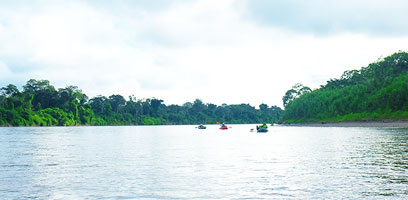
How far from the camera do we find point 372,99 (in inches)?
4968

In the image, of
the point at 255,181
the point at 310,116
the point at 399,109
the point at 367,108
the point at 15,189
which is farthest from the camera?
the point at 310,116

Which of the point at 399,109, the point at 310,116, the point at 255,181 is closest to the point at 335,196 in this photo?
the point at 255,181

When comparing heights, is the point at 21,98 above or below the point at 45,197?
above

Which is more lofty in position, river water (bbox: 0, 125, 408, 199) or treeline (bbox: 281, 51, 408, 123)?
treeline (bbox: 281, 51, 408, 123)

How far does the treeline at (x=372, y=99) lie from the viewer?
4574 inches

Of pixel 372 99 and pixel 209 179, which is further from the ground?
pixel 372 99

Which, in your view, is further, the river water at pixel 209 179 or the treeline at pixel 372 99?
the treeline at pixel 372 99

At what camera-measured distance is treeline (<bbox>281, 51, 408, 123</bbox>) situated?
381ft

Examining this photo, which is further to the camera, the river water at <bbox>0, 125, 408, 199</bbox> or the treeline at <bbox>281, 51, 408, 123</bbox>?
the treeline at <bbox>281, 51, 408, 123</bbox>

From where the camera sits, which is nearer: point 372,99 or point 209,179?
point 209,179

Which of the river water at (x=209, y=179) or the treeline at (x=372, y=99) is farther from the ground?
the treeline at (x=372, y=99)

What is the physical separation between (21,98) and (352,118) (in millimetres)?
134919

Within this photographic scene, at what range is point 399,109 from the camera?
11438 cm

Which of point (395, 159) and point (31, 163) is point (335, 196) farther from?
point (31, 163)
